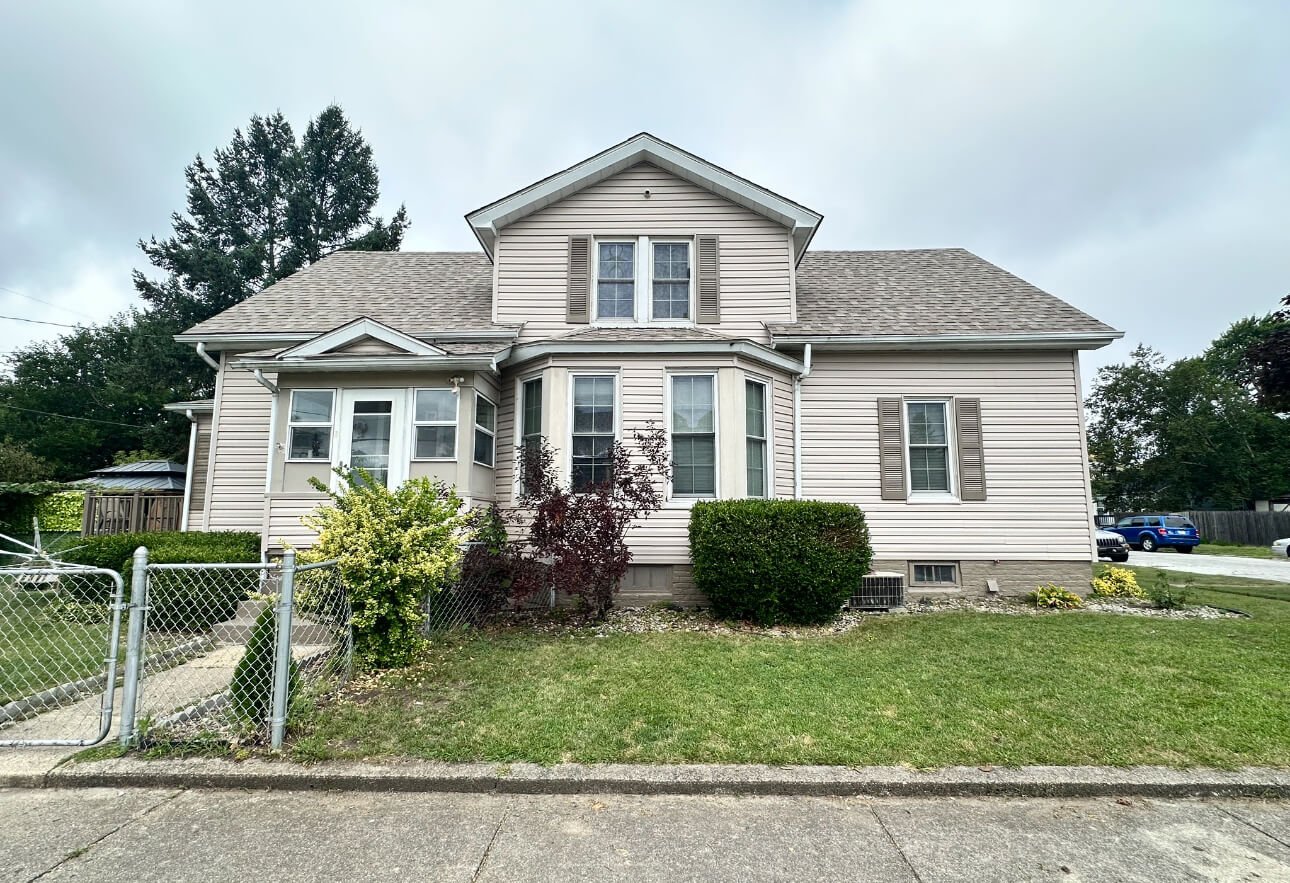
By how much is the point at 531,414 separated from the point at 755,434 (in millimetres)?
3420

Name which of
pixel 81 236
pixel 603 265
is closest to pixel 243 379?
pixel 603 265

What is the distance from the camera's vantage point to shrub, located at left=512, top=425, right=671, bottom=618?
265 inches

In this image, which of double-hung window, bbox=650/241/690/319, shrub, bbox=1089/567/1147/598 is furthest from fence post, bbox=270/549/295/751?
Result: shrub, bbox=1089/567/1147/598

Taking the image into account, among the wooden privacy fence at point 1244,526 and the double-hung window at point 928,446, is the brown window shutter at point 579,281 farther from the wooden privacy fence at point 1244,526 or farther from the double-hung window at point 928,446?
the wooden privacy fence at point 1244,526

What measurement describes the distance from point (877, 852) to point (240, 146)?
124 ft

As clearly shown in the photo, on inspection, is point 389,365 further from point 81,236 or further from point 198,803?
point 81,236

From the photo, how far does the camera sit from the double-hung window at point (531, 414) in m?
8.52

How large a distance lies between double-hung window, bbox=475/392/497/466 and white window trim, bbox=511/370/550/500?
358 mm

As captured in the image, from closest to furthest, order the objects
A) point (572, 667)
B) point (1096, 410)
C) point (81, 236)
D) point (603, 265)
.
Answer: point (572, 667)
point (603, 265)
point (81, 236)
point (1096, 410)

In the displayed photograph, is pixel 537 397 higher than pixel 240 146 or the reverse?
the reverse

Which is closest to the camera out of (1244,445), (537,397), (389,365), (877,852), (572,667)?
(877,852)

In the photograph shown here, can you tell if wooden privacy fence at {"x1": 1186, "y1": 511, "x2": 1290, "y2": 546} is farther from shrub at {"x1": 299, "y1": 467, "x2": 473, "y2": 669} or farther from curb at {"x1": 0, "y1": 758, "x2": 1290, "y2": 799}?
shrub at {"x1": 299, "y1": 467, "x2": 473, "y2": 669}

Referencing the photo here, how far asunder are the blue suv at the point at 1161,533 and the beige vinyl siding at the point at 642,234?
25305mm

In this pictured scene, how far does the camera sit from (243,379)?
9.67m
